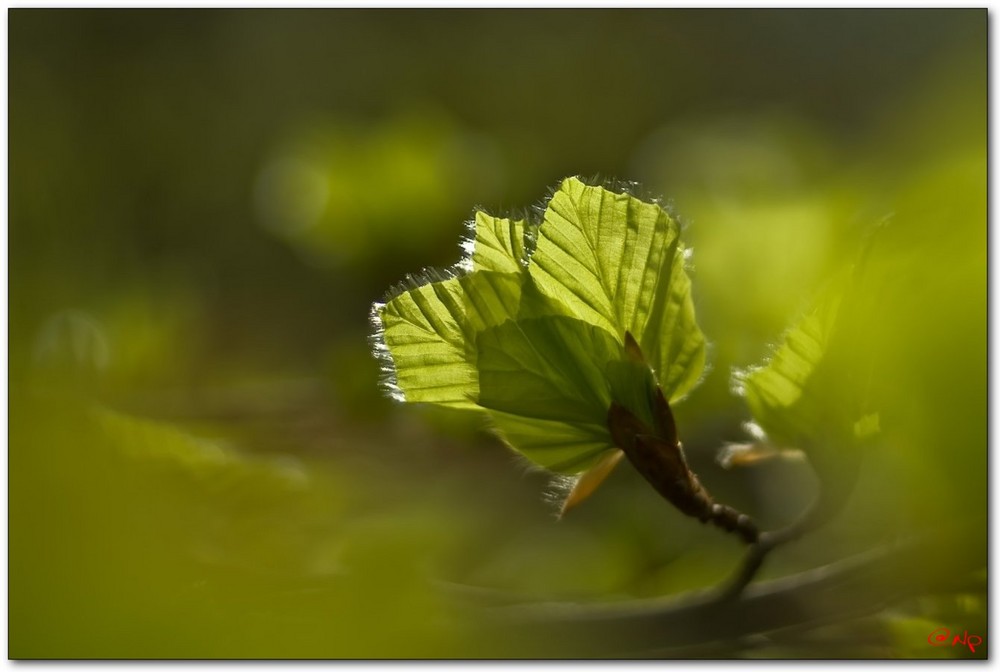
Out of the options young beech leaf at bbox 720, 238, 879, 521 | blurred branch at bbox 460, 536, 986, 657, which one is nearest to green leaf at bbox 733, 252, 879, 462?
young beech leaf at bbox 720, 238, 879, 521

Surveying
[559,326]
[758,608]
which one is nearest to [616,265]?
[559,326]

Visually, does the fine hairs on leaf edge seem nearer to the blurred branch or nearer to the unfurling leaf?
the unfurling leaf

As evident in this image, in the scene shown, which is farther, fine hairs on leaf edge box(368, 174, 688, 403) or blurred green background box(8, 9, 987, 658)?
blurred green background box(8, 9, 987, 658)

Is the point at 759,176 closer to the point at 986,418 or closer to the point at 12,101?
the point at 986,418

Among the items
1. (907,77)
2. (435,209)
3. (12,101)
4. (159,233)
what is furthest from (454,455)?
(159,233)
